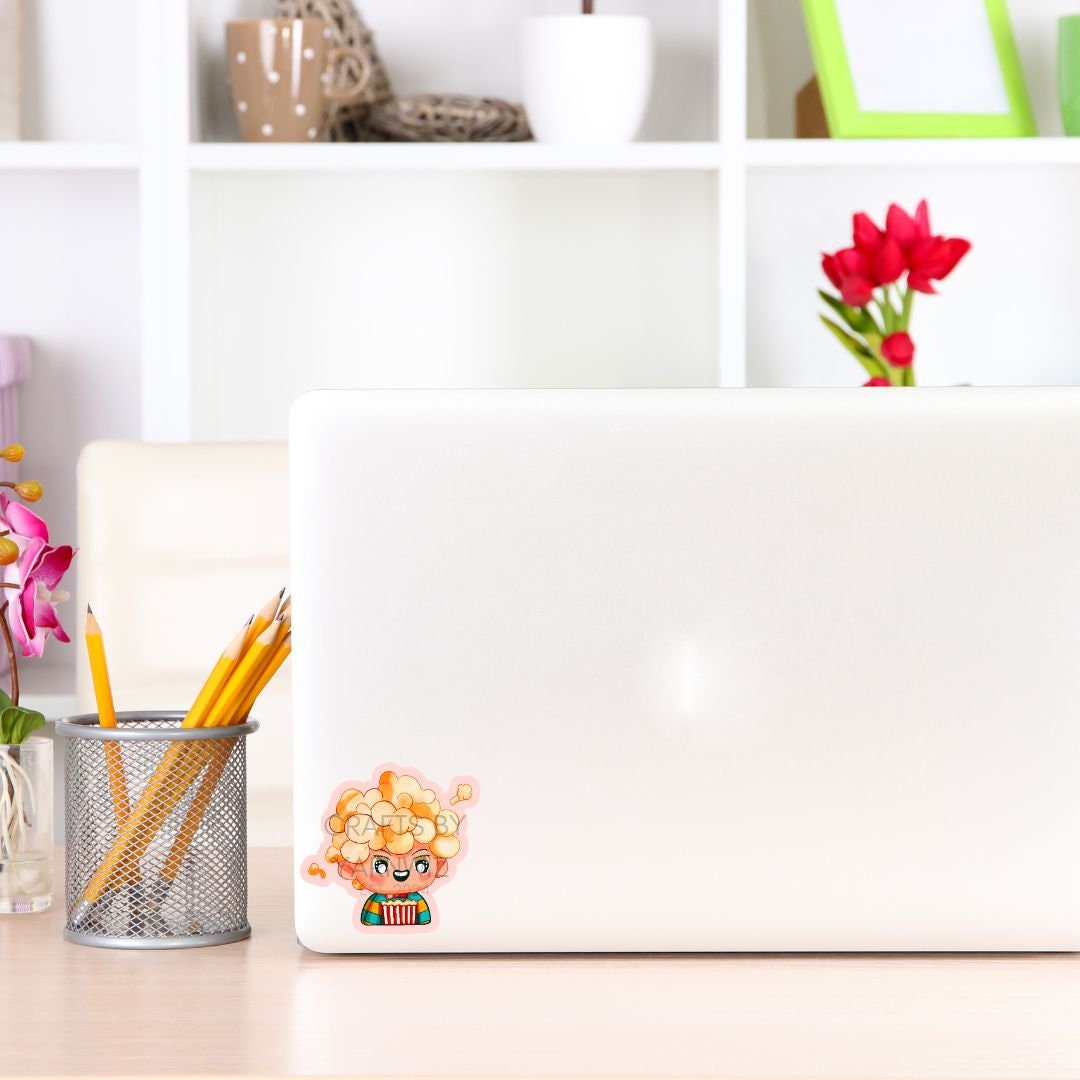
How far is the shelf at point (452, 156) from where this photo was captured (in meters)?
1.79

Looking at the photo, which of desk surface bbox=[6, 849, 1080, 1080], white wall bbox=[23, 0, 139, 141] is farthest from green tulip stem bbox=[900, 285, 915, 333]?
desk surface bbox=[6, 849, 1080, 1080]

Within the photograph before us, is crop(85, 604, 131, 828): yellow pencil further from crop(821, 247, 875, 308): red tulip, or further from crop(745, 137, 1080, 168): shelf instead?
crop(745, 137, 1080, 168): shelf

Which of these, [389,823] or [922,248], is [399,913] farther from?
[922,248]

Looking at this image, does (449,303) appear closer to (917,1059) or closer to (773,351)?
(773,351)

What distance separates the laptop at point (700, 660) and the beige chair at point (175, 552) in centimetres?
77

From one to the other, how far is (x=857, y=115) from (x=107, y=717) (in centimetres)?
138

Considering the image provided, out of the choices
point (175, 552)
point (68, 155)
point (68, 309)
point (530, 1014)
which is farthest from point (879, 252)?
point (530, 1014)

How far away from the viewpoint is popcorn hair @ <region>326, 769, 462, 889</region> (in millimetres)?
672

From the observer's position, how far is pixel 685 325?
6.65 ft

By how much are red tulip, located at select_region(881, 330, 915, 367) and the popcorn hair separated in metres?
1.19

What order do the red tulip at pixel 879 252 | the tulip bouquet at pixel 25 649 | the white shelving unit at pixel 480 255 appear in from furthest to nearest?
the white shelving unit at pixel 480 255
the red tulip at pixel 879 252
the tulip bouquet at pixel 25 649

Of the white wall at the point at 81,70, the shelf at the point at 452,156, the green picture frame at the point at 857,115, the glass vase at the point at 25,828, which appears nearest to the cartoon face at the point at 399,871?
the glass vase at the point at 25,828

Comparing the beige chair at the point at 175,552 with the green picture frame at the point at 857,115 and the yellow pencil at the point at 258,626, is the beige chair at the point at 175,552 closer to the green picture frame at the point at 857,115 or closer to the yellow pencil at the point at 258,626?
the yellow pencil at the point at 258,626

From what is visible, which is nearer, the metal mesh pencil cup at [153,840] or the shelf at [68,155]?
the metal mesh pencil cup at [153,840]
